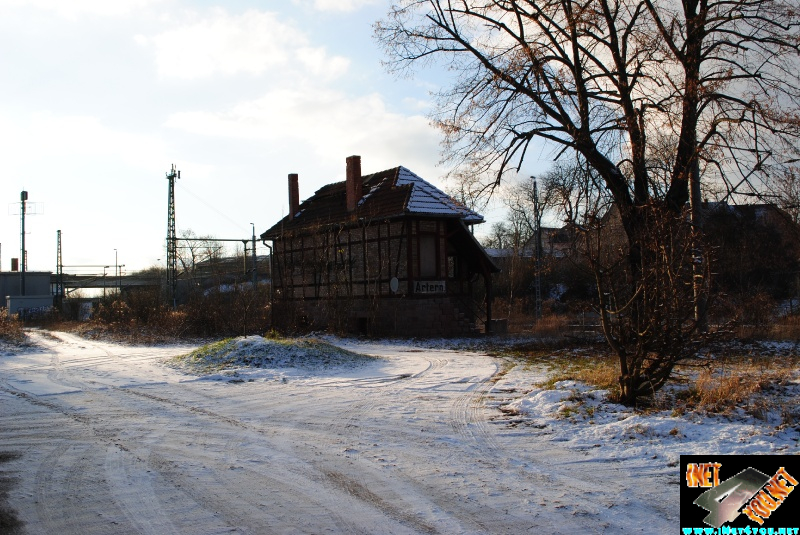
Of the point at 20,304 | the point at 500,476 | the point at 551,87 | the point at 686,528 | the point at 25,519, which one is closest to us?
the point at 686,528

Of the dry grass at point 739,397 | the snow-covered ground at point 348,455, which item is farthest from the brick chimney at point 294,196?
the dry grass at point 739,397

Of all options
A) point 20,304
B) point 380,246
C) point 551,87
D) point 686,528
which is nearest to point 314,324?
point 380,246

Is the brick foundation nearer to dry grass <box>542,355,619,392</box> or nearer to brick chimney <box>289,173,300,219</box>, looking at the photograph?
brick chimney <box>289,173,300,219</box>

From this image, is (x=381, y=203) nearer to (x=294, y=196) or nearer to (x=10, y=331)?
(x=294, y=196)

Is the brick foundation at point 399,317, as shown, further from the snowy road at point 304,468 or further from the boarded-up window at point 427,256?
the snowy road at point 304,468

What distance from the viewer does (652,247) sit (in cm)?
857

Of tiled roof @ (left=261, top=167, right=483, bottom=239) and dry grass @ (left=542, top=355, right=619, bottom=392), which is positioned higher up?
tiled roof @ (left=261, top=167, right=483, bottom=239)

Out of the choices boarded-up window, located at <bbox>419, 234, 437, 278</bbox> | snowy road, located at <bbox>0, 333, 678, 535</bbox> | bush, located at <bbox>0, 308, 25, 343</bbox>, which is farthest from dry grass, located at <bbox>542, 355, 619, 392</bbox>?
bush, located at <bbox>0, 308, 25, 343</bbox>

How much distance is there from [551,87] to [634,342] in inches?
353

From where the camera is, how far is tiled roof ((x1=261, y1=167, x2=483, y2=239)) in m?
26.7

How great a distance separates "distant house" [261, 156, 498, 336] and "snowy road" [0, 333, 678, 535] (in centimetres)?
1490

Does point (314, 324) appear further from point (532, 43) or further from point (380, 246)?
point (532, 43)

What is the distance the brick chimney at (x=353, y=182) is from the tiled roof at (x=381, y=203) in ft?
1.02

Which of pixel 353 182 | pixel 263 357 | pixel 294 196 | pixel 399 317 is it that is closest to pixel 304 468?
pixel 263 357
